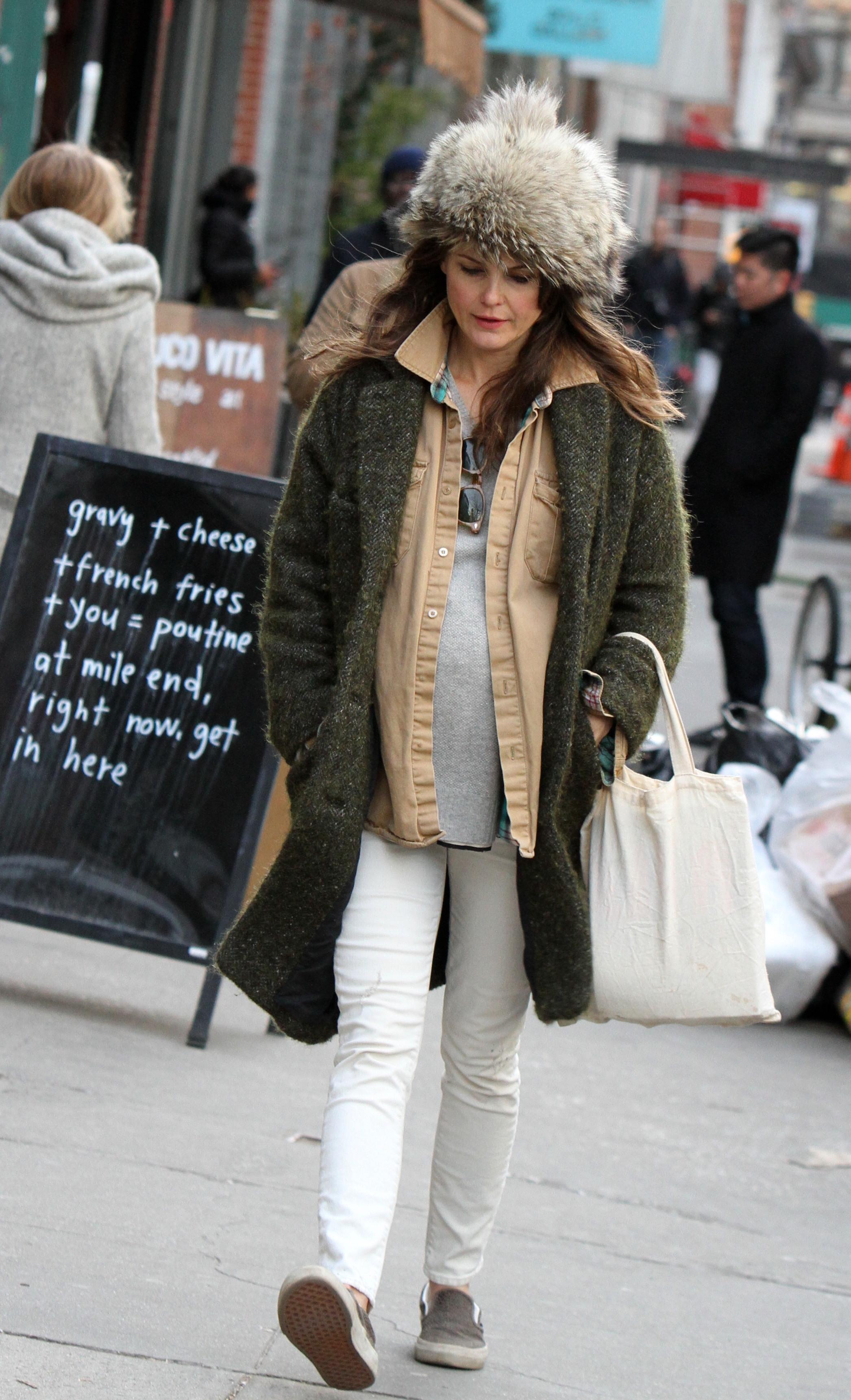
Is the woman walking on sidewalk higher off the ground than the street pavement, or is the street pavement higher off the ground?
the woman walking on sidewalk

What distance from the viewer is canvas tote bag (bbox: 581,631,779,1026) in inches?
122

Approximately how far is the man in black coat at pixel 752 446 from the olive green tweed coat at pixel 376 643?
5.56 meters

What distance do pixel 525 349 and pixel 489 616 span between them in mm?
448

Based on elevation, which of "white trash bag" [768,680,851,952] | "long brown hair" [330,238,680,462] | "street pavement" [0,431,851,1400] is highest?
"long brown hair" [330,238,680,462]

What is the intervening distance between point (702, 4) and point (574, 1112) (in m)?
15.5

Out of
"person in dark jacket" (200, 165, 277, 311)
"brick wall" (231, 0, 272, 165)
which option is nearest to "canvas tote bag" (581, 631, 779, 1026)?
"person in dark jacket" (200, 165, 277, 311)

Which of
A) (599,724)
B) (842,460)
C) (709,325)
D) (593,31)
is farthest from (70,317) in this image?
(709,325)

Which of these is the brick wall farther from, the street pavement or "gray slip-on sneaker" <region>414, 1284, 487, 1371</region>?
"gray slip-on sneaker" <region>414, 1284, 487, 1371</region>

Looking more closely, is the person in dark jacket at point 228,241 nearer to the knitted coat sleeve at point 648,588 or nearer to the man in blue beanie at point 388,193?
the man in blue beanie at point 388,193

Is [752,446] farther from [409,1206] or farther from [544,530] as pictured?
[544,530]

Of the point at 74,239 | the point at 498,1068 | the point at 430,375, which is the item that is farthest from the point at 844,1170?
the point at 74,239

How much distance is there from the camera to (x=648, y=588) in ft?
10.4

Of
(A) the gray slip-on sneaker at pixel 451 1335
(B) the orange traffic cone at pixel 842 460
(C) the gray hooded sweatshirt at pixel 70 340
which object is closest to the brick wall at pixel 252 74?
(C) the gray hooded sweatshirt at pixel 70 340

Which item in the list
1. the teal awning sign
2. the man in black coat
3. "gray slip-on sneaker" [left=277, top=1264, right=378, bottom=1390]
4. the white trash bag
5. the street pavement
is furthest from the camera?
the teal awning sign
